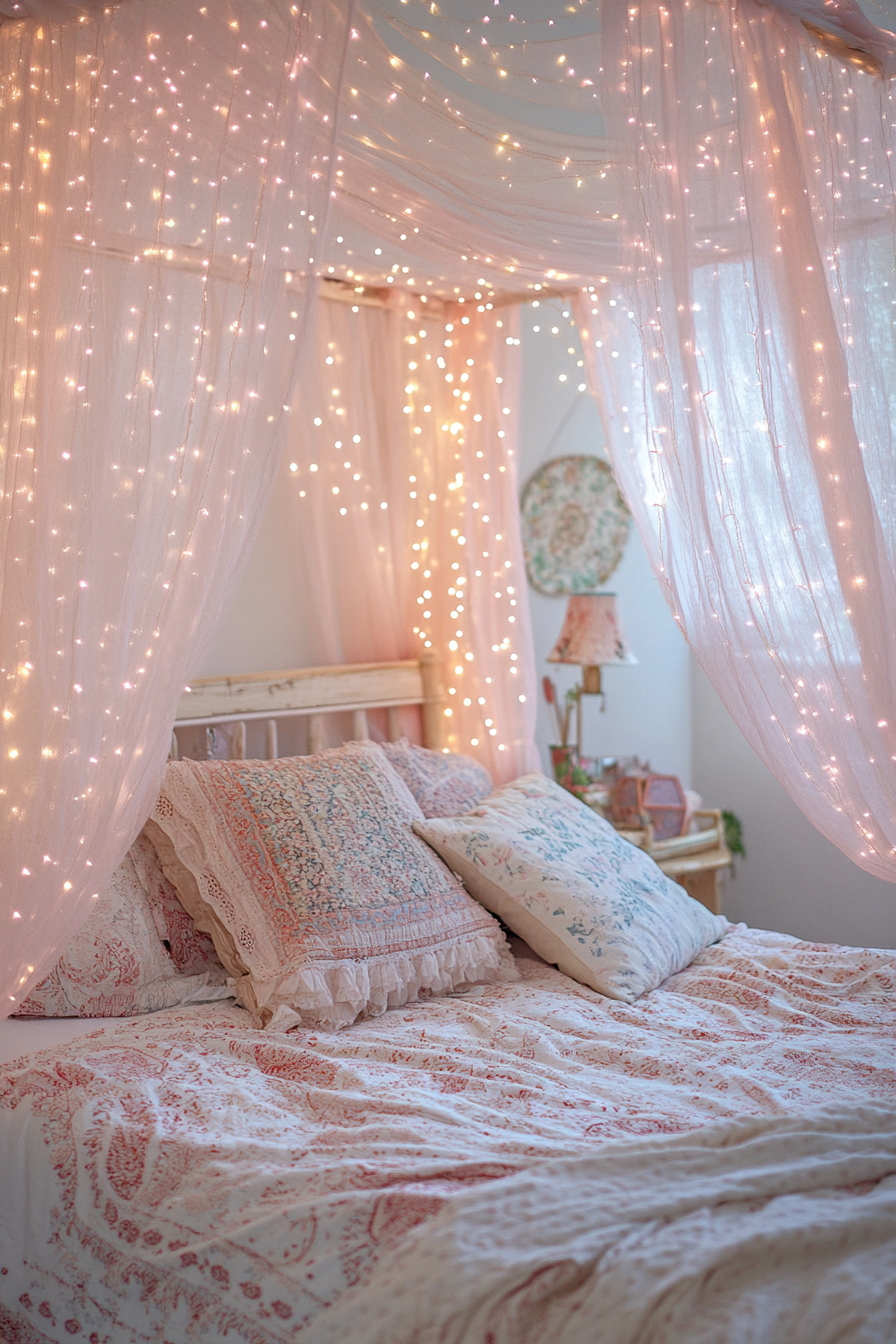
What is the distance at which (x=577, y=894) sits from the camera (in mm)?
2576

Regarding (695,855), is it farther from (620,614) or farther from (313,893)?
(313,893)

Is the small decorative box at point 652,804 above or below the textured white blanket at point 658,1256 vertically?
above

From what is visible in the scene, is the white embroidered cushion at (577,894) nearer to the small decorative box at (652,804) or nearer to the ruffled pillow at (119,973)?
the ruffled pillow at (119,973)

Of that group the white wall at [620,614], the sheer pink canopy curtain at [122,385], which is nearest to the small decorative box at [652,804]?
the white wall at [620,614]

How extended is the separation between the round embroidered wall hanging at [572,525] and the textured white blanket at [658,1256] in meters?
2.71

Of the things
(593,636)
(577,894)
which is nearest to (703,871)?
(593,636)

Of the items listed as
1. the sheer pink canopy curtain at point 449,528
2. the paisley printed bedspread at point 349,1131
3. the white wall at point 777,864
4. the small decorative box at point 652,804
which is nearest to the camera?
the paisley printed bedspread at point 349,1131

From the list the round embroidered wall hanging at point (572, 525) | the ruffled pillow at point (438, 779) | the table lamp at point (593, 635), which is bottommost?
the ruffled pillow at point (438, 779)

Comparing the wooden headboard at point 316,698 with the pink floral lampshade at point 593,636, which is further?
the pink floral lampshade at point 593,636

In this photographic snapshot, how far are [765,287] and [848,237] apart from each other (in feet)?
0.73

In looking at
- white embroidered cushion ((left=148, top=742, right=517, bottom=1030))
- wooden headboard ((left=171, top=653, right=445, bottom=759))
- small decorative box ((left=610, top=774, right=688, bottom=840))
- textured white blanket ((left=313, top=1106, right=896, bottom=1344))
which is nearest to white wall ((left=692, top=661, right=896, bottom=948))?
small decorative box ((left=610, top=774, right=688, bottom=840))

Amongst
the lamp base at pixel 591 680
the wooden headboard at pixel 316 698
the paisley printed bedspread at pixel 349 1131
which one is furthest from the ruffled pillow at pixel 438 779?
the lamp base at pixel 591 680

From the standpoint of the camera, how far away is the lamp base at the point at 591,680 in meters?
3.77

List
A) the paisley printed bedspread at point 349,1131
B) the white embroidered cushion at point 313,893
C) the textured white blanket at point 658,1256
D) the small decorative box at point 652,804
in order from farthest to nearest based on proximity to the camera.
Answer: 1. the small decorative box at point 652,804
2. the white embroidered cushion at point 313,893
3. the paisley printed bedspread at point 349,1131
4. the textured white blanket at point 658,1256
